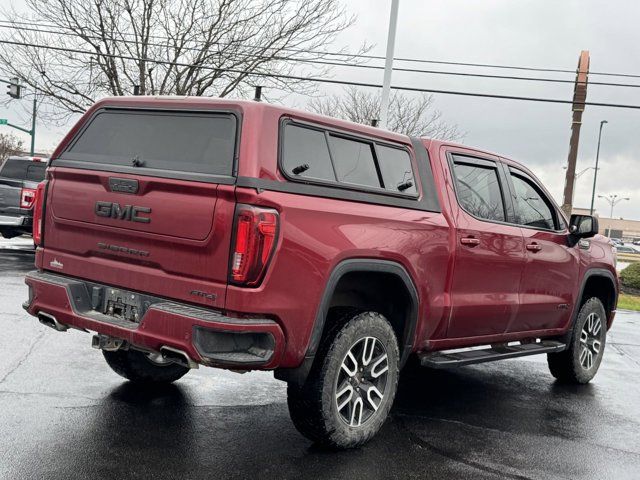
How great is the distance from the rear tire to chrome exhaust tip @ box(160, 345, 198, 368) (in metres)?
1.44

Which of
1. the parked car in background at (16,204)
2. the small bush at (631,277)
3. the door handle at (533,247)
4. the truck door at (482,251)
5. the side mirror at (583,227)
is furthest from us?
the small bush at (631,277)

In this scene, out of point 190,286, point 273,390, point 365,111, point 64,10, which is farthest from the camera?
point 365,111

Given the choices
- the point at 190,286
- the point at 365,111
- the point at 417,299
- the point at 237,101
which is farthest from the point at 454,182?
the point at 365,111

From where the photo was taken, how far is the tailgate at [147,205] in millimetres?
3709

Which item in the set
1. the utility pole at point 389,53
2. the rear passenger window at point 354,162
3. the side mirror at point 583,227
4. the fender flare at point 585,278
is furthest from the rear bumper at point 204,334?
the utility pole at point 389,53

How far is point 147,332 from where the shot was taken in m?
3.80

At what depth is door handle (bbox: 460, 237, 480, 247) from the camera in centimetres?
500

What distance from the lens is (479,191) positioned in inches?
214

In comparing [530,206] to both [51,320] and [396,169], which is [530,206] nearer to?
[396,169]

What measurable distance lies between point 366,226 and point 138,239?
4.32 ft

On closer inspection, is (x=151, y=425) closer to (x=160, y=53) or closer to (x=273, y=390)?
(x=273, y=390)

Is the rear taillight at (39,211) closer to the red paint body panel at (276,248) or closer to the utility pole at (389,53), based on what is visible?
the red paint body panel at (276,248)

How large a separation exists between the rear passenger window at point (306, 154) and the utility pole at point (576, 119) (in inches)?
706

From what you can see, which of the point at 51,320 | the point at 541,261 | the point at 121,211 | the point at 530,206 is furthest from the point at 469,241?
the point at 51,320
